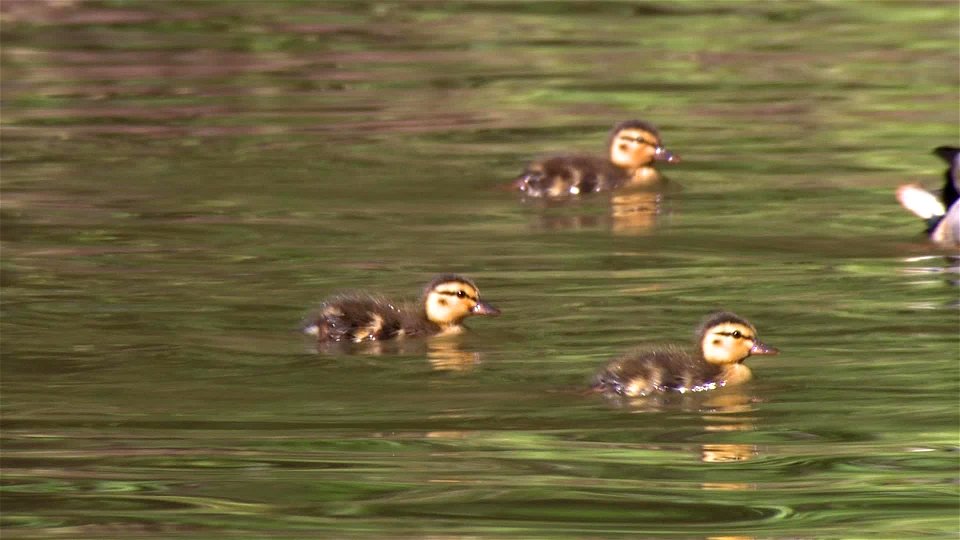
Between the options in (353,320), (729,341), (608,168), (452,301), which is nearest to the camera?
(729,341)

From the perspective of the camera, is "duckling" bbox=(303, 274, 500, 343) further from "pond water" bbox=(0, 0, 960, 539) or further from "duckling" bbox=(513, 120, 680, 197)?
"duckling" bbox=(513, 120, 680, 197)

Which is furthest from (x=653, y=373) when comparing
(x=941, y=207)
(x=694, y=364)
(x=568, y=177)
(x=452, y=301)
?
(x=568, y=177)

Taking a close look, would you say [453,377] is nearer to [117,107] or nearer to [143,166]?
[143,166]

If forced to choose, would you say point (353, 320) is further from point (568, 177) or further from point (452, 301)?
point (568, 177)

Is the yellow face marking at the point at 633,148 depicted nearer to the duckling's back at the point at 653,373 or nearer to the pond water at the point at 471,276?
the pond water at the point at 471,276

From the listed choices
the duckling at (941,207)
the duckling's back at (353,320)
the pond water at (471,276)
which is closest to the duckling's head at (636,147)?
the pond water at (471,276)

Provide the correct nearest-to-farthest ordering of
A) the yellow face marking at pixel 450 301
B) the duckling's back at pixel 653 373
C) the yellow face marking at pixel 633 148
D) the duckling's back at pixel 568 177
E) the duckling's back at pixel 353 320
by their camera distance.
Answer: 1. the duckling's back at pixel 653 373
2. the duckling's back at pixel 353 320
3. the yellow face marking at pixel 450 301
4. the duckling's back at pixel 568 177
5. the yellow face marking at pixel 633 148

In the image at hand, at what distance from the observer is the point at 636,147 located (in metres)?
10.2

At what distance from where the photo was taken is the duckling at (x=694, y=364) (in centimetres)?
645

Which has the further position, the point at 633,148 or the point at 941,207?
the point at 633,148

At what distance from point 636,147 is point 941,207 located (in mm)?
1765

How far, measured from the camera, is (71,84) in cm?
1344

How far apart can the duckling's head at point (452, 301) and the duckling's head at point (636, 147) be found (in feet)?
9.82

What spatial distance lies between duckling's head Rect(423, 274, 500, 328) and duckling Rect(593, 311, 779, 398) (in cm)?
83
